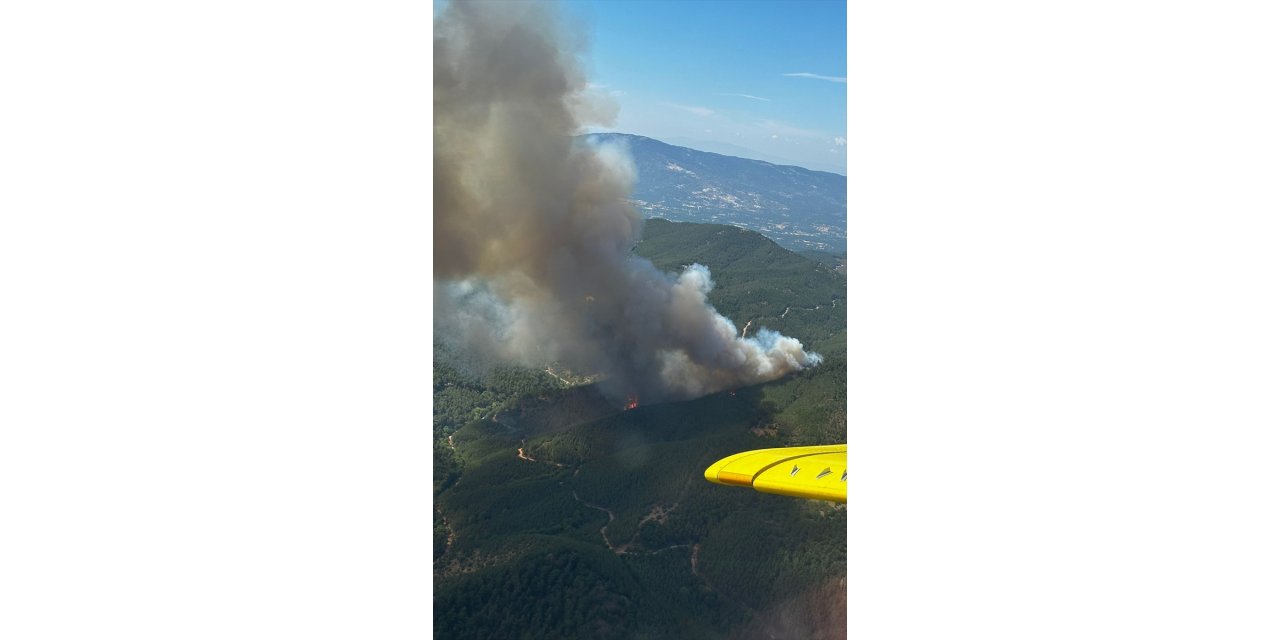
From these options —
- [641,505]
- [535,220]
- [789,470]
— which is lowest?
[641,505]

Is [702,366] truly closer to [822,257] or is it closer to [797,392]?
[797,392]

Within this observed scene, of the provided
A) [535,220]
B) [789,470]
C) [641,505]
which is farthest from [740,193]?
[641,505]

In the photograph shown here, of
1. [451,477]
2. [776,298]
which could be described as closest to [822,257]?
[776,298]

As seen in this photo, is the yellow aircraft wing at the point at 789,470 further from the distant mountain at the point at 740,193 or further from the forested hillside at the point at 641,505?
the distant mountain at the point at 740,193

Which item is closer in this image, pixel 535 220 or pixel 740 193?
pixel 535 220

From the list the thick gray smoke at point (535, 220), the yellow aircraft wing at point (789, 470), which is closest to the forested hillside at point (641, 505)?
the yellow aircraft wing at point (789, 470)

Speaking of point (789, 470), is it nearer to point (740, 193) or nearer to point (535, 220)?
point (740, 193)
